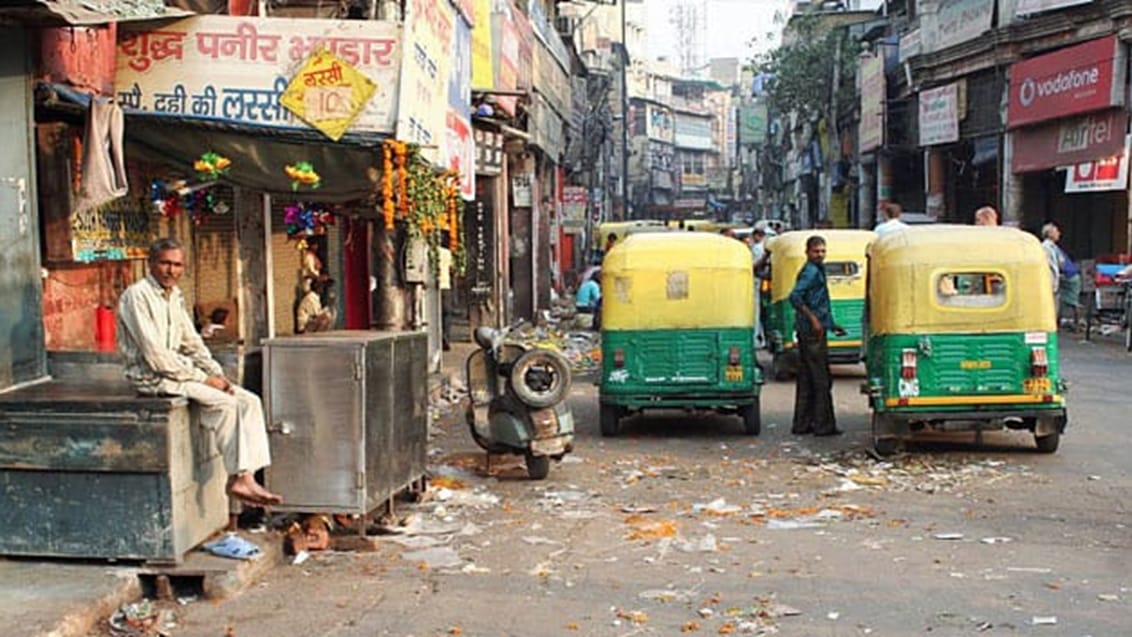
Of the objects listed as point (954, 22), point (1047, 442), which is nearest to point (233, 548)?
point (1047, 442)

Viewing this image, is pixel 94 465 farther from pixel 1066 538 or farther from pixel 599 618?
pixel 1066 538

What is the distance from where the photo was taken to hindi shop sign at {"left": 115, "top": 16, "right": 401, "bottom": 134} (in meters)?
9.20

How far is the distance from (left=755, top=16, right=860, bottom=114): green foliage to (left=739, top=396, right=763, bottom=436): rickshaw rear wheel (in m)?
34.7

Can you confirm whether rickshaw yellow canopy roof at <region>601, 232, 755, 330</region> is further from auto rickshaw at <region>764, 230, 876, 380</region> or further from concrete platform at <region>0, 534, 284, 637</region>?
concrete platform at <region>0, 534, 284, 637</region>

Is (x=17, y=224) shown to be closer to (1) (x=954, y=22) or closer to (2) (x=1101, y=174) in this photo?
(2) (x=1101, y=174)

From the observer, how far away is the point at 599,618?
6902 millimetres

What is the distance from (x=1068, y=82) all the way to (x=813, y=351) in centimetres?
1677

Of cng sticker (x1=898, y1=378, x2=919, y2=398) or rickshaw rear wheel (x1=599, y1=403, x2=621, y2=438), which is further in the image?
rickshaw rear wheel (x1=599, y1=403, x2=621, y2=438)

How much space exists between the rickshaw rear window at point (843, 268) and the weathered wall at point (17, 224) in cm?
1203

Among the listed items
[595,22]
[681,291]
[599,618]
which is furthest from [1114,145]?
[595,22]

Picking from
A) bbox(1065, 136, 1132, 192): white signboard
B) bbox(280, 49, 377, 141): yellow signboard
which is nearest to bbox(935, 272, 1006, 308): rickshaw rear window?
bbox(280, 49, 377, 141): yellow signboard

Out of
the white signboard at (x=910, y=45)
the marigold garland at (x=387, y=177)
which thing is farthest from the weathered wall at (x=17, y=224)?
the white signboard at (x=910, y=45)

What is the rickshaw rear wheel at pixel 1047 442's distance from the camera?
11.7 metres

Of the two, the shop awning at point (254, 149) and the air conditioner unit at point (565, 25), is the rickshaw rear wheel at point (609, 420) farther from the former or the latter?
the air conditioner unit at point (565, 25)
